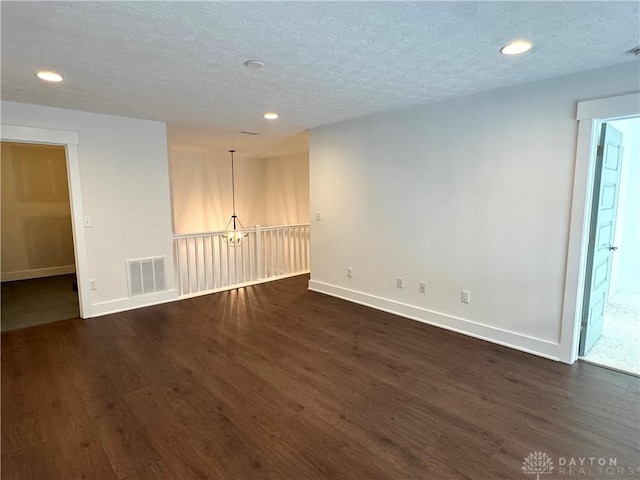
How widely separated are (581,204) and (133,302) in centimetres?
501

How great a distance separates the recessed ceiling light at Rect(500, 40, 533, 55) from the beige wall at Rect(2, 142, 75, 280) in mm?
6946

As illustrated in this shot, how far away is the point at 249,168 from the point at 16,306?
5.19m

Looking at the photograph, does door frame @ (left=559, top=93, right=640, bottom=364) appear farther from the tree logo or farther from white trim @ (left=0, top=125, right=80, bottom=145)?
white trim @ (left=0, top=125, right=80, bottom=145)

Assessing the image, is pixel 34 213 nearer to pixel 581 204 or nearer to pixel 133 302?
pixel 133 302

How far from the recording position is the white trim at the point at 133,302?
4.20 meters

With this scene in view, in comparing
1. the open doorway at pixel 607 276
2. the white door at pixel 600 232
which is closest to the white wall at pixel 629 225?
the open doorway at pixel 607 276

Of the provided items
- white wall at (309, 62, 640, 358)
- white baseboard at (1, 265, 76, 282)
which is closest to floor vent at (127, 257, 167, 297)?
white wall at (309, 62, 640, 358)

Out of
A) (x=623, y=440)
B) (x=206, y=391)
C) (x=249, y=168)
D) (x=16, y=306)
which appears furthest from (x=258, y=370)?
(x=249, y=168)

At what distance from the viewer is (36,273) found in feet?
20.1

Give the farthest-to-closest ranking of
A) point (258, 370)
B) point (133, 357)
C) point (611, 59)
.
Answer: point (133, 357), point (258, 370), point (611, 59)

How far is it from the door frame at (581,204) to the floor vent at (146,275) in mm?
4637

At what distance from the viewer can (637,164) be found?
15.1ft

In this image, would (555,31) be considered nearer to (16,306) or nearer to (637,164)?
(637,164)
